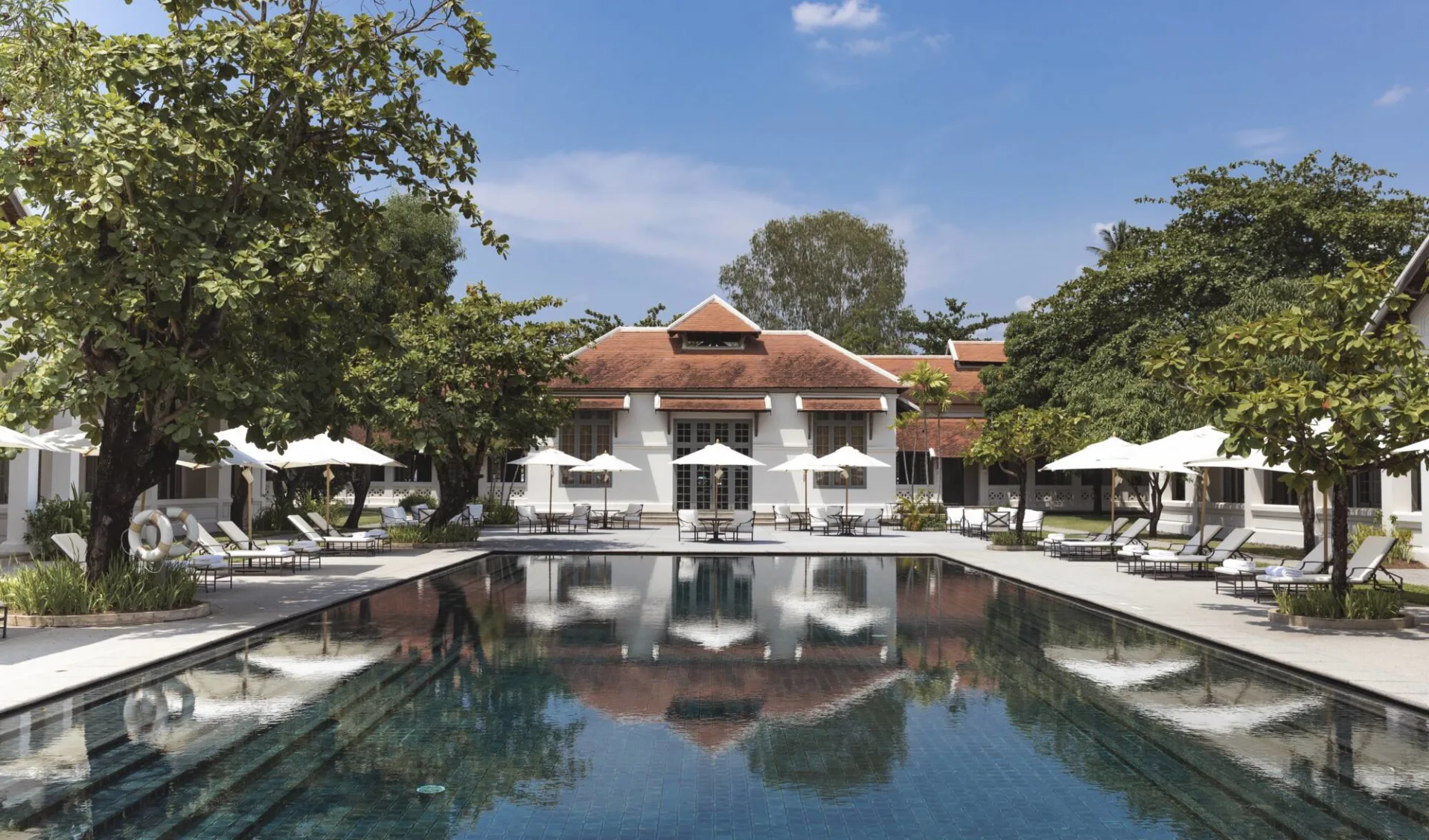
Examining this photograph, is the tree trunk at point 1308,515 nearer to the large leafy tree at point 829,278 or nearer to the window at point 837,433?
the window at point 837,433

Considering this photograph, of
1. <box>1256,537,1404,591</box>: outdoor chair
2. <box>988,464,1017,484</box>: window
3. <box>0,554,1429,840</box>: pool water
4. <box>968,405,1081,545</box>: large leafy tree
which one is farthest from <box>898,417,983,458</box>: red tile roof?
<box>0,554,1429,840</box>: pool water

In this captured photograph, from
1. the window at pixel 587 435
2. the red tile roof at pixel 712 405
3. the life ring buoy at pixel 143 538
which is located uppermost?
the red tile roof at pixel 712 405

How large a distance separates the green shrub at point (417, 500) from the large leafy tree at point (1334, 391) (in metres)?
29.0

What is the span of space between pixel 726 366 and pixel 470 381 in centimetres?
1536

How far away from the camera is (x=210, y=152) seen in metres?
12.4

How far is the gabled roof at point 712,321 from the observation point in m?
38.7

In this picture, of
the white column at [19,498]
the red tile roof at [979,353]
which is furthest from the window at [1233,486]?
the white column at [19,498]

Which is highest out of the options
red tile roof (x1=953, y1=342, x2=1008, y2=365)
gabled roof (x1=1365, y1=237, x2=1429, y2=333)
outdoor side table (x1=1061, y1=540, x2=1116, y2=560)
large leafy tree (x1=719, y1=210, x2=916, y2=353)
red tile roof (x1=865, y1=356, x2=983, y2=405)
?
large leafy tree (x1=719, y1=210, x2=916, y2=353)

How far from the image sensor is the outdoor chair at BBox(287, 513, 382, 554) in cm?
2080

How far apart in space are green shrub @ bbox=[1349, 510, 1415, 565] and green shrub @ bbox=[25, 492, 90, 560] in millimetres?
24945

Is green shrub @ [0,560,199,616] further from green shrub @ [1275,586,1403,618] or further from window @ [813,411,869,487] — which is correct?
window @ [813,411,869,487]

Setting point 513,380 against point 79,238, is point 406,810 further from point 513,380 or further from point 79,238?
point 513,380

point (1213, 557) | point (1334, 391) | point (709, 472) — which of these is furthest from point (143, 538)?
point (709, 472)

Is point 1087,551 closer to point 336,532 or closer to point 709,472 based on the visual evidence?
point 709,472
